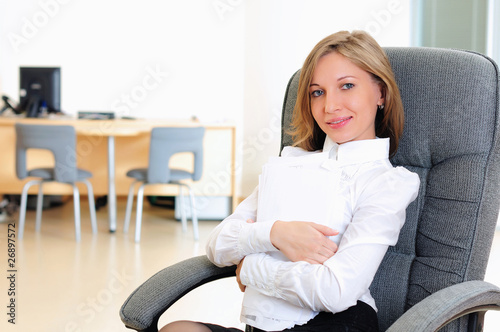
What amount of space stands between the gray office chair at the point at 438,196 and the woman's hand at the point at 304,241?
0.27m

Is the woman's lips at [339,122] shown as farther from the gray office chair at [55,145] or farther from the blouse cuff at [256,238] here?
the gray office chair at [55,145]

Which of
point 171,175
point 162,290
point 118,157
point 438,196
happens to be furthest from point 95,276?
point 438,196

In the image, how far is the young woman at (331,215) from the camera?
1.14 m

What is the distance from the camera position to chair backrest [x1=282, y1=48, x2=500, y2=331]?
1315mm

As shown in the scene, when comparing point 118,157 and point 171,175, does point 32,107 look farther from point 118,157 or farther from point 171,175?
point 171,175

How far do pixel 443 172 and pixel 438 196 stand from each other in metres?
0.06

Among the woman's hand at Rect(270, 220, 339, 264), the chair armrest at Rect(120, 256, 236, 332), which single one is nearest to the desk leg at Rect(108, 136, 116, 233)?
the chair armrest at Rect(120, 256, 236, 332)

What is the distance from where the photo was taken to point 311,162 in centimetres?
132

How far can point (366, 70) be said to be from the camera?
1.34m

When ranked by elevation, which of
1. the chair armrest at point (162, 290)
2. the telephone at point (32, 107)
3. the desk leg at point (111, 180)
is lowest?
the desk leg at point (111, 180)

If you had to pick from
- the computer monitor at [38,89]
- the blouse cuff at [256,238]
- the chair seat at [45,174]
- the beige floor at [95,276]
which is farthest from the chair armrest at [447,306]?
the computer monitor at [38,89]

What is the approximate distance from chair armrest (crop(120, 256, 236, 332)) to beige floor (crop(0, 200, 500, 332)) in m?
1.19

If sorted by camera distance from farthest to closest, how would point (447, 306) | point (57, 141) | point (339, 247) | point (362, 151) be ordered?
point (57, 141) → point (362, 151) → point (339, 247) → point (447, 306)

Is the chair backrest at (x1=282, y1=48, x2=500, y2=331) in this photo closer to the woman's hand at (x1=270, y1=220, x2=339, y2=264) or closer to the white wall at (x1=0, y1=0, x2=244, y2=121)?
the woman's hand at (x1=270, y1=220, x2=339, y2=264)
